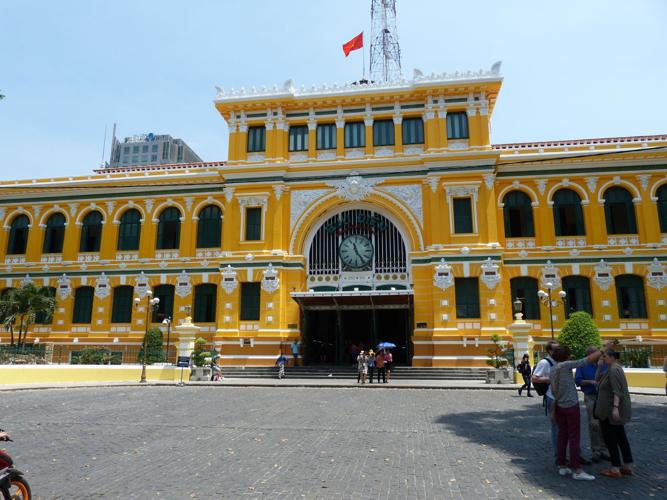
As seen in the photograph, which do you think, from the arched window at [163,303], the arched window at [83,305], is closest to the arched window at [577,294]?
the arched window at [163,303]

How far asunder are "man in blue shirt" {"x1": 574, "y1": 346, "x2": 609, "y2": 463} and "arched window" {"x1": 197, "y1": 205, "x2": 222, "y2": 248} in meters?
26.5

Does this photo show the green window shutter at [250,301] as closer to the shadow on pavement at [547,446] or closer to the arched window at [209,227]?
the arched window at [209,227]

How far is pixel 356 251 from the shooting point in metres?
30.2

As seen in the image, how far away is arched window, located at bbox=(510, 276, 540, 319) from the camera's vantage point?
28.6 meters

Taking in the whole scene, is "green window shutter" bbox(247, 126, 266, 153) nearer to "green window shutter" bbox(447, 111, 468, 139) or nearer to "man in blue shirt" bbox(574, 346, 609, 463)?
"green window shutter" bbox(447, 111, 468, 139)

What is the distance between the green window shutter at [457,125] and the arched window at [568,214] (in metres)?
6.59

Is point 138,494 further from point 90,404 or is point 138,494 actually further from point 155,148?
point 155,148

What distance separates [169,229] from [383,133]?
15.3 meters

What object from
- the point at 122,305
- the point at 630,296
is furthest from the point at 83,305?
the point at 630,296

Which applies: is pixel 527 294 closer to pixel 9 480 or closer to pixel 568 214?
pixel 568 214

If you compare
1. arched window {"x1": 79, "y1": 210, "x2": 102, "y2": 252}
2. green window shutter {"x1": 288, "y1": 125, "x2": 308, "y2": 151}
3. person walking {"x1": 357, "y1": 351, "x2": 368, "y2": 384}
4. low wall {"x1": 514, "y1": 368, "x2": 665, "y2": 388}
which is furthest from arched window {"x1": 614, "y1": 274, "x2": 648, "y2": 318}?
arched window {"x1": 79, "y1": 210, "x2": 102, "y2": 252}

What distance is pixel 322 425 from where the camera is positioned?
38.8 feet

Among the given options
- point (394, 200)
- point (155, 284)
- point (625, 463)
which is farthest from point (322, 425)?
point (155, 284)

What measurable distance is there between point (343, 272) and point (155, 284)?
40.6ft
